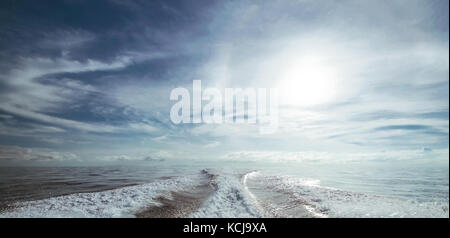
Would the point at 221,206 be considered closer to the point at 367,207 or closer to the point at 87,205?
the point at 87,205

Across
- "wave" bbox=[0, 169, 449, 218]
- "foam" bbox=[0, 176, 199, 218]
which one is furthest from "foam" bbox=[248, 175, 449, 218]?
"foam" bbox=[0, 176, 199, 218]

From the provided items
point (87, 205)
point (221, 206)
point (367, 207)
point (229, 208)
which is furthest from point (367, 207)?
point (87, 205)

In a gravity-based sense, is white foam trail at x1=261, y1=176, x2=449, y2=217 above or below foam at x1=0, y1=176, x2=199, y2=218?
below

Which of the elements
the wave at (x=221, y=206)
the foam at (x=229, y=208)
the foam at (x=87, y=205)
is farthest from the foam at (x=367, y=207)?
the foam at (x=87, y=205)

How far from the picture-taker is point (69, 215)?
34.2ft

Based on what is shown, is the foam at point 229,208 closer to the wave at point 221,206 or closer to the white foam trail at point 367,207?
the wave at point 221,206

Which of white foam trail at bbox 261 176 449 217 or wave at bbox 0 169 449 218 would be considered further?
white foam trail at bbox 261 176 449 217

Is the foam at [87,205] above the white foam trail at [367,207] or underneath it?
above

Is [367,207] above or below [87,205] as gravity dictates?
below

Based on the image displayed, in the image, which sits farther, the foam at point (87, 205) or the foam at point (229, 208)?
the foam at point (229, 208)

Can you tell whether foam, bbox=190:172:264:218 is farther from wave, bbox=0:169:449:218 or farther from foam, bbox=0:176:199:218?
foam, bbox=0:176:199:218
